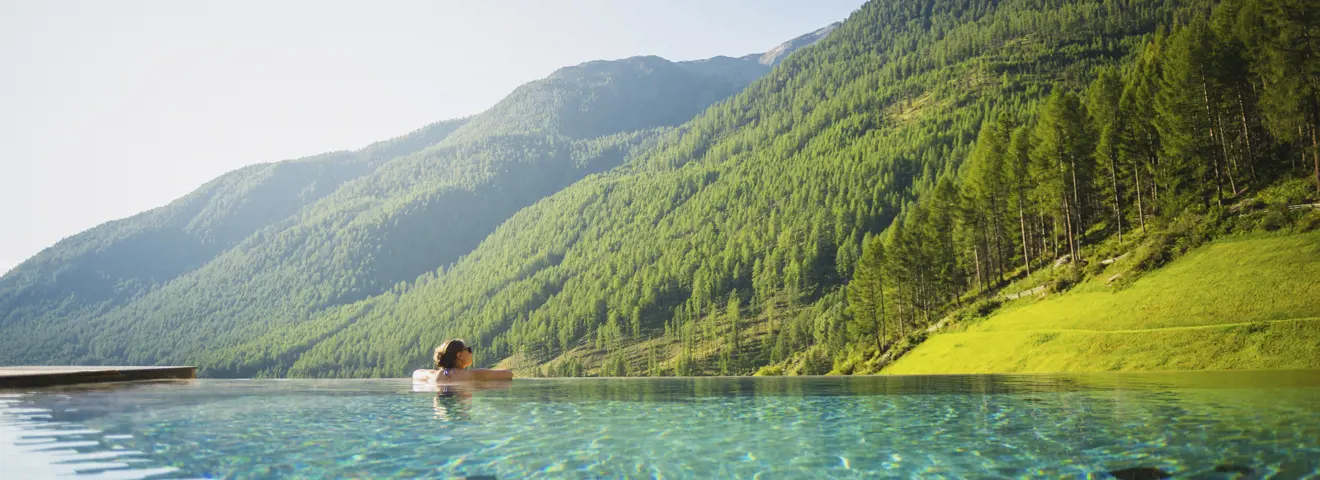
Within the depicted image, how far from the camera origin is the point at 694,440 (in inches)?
587

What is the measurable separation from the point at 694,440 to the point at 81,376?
36.4 meters

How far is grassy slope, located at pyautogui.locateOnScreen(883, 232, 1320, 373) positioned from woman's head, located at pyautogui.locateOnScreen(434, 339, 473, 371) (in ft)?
154

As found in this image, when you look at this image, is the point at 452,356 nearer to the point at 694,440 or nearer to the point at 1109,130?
the point at 694,440

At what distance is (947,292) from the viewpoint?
10212 centimetres

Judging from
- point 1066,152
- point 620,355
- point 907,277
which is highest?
point 1066,152

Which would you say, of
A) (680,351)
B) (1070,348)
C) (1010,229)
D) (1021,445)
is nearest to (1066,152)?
(1010,229)

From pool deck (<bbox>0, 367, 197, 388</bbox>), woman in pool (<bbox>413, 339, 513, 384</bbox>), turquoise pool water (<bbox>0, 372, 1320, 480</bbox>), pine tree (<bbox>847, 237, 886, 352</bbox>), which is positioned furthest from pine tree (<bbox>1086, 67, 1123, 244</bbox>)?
pool deck (<bbox>0, 367, 197, 388</bbox>)

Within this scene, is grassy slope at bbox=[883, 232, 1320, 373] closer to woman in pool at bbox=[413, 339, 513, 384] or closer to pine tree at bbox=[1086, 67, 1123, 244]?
pine tree at bbox=[1086, 67, 1123, 244]

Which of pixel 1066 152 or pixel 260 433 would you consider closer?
pixel 260 433

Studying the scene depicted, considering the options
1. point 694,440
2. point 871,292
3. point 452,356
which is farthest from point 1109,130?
point 694,440

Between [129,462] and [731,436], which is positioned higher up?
[129,462]

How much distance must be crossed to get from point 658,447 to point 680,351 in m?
178

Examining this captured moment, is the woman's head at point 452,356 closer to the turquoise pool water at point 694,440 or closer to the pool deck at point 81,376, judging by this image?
the turquoise pool water at point 694,440

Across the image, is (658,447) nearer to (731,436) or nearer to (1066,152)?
(731,436)
